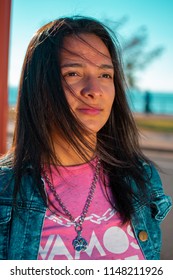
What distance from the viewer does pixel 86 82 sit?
1.19m

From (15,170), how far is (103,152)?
0.35m

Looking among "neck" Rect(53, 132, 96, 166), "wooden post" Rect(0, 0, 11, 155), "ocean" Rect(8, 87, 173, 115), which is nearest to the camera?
"neck" Rect(53, 132, 96, 166)

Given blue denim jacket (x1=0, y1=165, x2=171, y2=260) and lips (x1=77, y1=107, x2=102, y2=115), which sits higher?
lips (x1=77, y1=107, x2=102, y2=115)

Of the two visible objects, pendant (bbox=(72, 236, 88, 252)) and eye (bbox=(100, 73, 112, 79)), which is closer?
pendant (bbox=(72, 236, 88, 252))

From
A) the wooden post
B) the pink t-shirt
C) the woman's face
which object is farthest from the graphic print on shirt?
the wooden post

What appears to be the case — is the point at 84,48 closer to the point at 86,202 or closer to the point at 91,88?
the point at 91,88

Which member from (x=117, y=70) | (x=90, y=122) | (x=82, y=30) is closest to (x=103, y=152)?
(x=90, y=122)

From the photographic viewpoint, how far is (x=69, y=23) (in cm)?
127

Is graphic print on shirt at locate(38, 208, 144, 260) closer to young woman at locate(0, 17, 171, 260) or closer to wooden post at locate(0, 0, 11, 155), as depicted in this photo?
young woman at locate(0, 17, 171, 260)

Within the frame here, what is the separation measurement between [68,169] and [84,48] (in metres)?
0.41

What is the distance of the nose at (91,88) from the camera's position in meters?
1.16

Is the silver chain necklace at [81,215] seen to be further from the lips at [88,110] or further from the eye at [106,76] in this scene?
the eye at [106,76]

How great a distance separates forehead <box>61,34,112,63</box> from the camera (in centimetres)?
121

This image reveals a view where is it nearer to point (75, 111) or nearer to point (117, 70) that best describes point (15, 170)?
point (75, 111)
